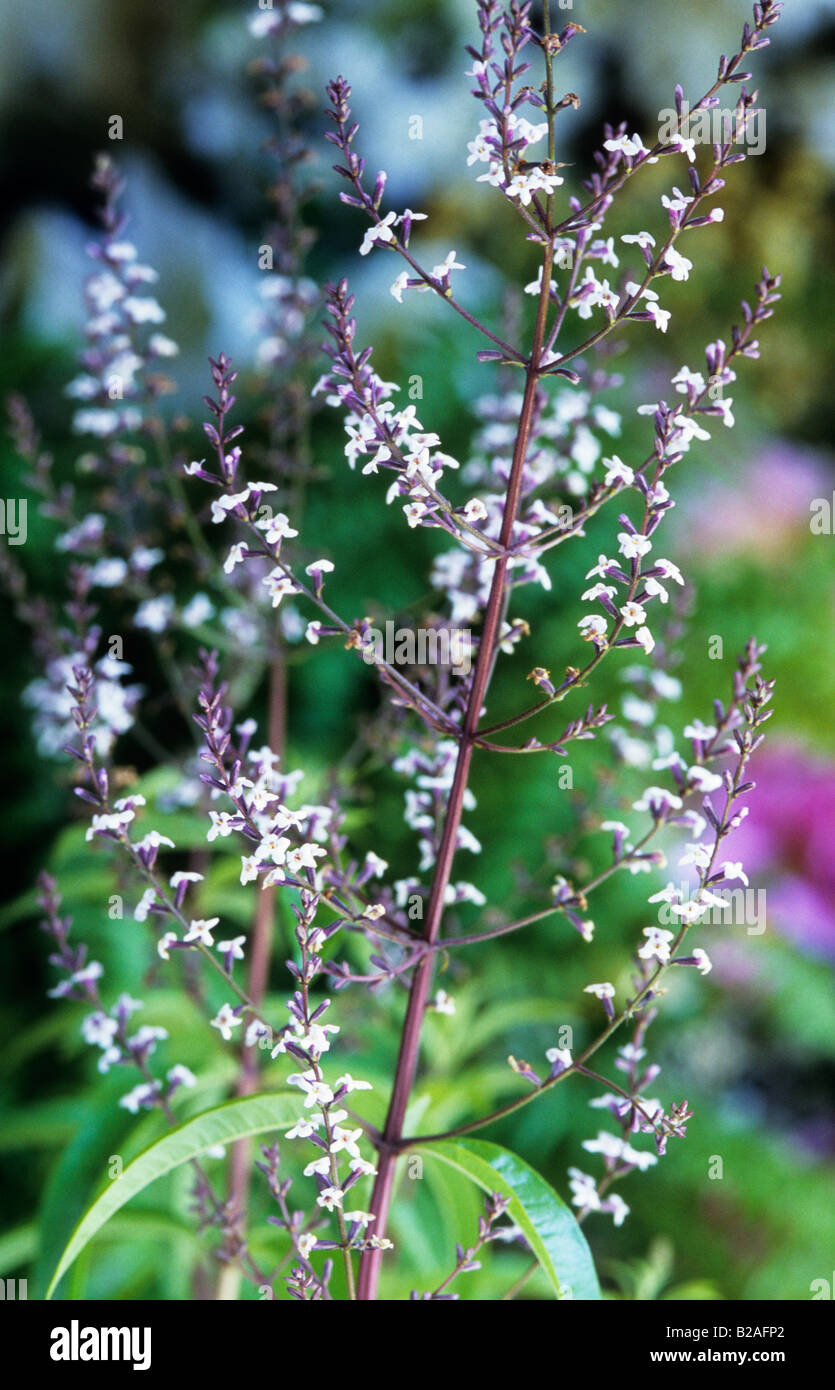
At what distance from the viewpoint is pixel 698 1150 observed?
0.92 metres

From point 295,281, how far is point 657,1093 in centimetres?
73

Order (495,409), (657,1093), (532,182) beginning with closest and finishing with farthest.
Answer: (532,182), (495,409), (657,1093)

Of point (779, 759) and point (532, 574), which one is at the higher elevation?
point (779, 759)

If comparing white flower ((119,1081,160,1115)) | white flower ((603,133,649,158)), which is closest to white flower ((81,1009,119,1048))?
white flower ((119,1081,160,1115))

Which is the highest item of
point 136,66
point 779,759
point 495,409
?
point 136,66

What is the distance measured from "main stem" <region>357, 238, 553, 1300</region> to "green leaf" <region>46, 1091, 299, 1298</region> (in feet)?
0.11

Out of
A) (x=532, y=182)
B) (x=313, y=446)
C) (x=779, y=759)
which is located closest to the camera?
(x=532, y=182)

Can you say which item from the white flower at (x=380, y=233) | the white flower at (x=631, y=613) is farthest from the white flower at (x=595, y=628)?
the white flower at (x=380, y=233)

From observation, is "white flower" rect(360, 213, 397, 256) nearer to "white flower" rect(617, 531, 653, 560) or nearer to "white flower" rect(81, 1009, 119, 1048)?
"white flower" rect(617, 531, 653, 560)

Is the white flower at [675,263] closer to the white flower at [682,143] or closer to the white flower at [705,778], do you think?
the white flower at [682,143]

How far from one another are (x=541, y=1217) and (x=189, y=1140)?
0.36ft

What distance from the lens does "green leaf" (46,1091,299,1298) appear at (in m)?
0.34
